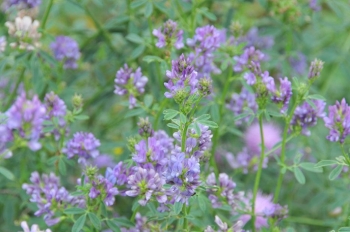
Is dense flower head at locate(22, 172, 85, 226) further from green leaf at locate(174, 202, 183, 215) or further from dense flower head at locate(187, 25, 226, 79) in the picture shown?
dense flower head at locate(187, 25, 226, 79)

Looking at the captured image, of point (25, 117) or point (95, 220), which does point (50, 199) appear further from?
point (25, 117)

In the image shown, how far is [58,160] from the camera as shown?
69.2 inches

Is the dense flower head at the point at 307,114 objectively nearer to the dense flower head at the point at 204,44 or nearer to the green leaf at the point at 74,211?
the dense flower head at the point at 204,44

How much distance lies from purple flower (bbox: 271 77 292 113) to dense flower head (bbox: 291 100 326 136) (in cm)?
9

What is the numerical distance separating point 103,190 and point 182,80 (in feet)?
1.08

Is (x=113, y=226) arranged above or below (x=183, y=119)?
below

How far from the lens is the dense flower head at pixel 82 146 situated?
164 centimetres

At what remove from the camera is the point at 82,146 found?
5.41 feet

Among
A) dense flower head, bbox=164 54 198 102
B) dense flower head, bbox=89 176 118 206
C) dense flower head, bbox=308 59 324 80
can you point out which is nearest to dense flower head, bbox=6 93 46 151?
dense flower head, bbox=89 176 118 206

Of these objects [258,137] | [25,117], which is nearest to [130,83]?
[25,117]

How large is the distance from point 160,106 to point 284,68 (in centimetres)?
72

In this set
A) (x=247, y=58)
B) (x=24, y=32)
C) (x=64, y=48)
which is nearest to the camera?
(x=247, y=58)

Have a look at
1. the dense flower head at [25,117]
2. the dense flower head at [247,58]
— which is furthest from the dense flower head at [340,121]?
the dense flower head at [25,117]

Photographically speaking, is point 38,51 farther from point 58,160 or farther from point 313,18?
point 313,18
